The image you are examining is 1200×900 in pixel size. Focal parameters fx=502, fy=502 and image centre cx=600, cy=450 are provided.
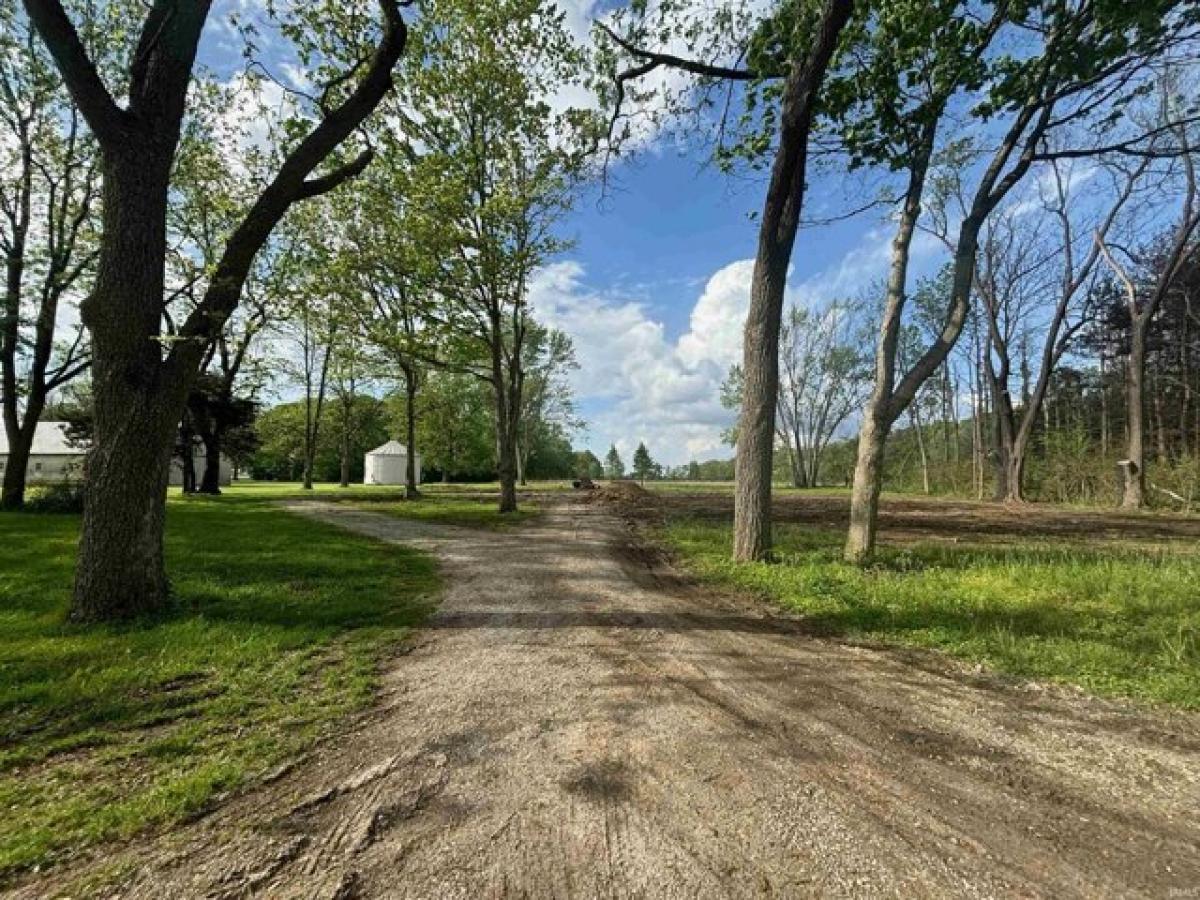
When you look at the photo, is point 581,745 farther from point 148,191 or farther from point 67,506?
point 67,506

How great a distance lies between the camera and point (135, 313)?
492 cm

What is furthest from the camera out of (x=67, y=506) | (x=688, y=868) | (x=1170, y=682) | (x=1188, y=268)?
(x=1188, y=268)

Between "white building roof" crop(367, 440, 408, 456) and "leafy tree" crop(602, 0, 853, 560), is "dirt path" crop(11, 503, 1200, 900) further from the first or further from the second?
"white building roof" crop(367, 440, 408, 456)

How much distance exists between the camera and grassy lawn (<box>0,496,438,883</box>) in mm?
2354

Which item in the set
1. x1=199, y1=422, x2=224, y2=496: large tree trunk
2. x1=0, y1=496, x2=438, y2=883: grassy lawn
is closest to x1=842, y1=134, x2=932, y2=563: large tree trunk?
x1=0, y1=496, x2=438, y2=883: grassy lawn

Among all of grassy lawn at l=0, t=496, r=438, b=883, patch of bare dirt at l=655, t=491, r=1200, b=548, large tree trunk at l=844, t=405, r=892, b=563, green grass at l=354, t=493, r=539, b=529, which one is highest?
large tree trunk at l=844, t=405, r=892, b=563

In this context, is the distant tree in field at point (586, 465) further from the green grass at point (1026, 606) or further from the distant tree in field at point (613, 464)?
the green grass at point (1026, 606)

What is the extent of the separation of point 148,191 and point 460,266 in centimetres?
959

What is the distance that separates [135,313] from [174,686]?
363cm

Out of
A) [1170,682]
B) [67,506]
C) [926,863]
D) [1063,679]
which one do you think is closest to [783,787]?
[926,863]

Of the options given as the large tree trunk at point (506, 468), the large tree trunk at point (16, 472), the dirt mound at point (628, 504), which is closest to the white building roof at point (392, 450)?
the dirt mound at point (628, 504)

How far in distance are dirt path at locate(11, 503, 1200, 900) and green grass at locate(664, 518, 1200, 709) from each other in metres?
0.57

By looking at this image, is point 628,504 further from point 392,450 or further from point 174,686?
point 392,450

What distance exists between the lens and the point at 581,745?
9.10 ft
